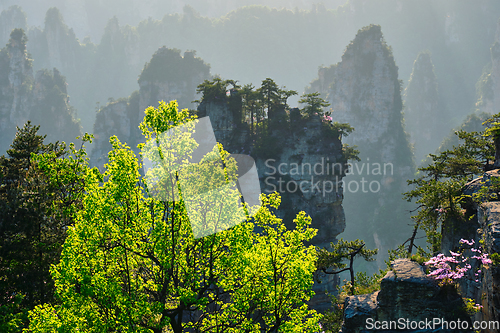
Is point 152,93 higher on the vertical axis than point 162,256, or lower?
higher

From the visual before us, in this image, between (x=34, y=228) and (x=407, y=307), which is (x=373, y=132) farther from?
(x=34, y=228)

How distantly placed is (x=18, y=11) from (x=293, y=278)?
13164 cm

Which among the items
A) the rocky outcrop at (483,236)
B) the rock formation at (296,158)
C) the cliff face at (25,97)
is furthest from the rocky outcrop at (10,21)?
the rocky outcrop at (483,236)

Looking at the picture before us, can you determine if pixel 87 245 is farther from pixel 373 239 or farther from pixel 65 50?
pixel 65 50

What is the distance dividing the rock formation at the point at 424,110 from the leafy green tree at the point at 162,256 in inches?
3140

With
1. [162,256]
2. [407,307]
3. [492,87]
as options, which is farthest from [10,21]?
[492,87]

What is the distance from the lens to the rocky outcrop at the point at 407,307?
968cm

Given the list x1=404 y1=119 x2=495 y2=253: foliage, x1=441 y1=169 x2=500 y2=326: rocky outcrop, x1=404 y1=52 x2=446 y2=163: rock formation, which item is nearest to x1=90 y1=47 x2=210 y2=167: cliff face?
x1=404 y1=119 x2=495 y2=253: foliage

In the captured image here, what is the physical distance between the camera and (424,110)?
7925 centimetres

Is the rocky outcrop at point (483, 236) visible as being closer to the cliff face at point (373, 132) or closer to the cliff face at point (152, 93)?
the cliff face at point (373, 132)

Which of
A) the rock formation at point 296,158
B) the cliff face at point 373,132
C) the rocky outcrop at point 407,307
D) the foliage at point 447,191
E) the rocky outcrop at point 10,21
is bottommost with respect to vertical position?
the rocky outcrop at point 407,307

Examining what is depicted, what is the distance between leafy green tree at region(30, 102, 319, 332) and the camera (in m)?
7.75

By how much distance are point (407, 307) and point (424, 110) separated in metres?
82.1

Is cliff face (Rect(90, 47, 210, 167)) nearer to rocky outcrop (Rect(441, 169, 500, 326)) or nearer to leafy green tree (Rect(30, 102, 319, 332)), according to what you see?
leafy green tree (Rect(30, 102, 319, 332))
